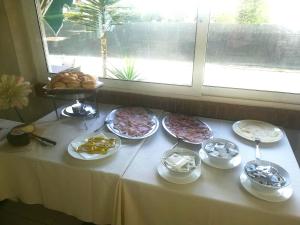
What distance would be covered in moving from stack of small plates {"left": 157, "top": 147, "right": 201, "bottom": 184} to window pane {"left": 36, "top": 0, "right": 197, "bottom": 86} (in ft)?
1.99

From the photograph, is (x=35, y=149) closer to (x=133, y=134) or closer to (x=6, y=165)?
(x=6, y=165)

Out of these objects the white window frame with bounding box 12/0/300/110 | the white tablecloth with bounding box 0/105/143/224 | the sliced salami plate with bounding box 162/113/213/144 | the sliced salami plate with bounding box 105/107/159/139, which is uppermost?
the white window frame with bounding box 12/0/300/110

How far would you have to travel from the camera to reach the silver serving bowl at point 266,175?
785mm

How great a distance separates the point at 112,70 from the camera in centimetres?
155

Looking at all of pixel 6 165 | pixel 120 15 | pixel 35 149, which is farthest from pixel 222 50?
pixel 6 165

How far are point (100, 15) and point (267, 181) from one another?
1.23 meters

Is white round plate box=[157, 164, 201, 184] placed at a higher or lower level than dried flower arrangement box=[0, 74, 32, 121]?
lower

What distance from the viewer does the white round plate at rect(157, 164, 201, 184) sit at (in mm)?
837

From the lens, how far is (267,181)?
80cm

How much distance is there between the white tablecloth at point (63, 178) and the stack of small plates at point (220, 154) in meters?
0.29

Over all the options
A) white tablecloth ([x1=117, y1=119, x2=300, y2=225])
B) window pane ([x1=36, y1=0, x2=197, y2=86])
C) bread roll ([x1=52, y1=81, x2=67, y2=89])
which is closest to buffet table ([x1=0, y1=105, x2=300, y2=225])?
white tablecloth ([x1=117, y1=119, x2=300, y2=225])

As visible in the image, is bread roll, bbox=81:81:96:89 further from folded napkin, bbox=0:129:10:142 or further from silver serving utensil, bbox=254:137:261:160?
silver serving utensil, bbox=254:137:261:160

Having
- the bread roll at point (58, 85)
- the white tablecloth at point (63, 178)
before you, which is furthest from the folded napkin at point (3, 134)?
the bread roll at point (58, 85)

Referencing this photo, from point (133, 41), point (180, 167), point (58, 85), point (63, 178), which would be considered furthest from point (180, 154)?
point (133, 41)
